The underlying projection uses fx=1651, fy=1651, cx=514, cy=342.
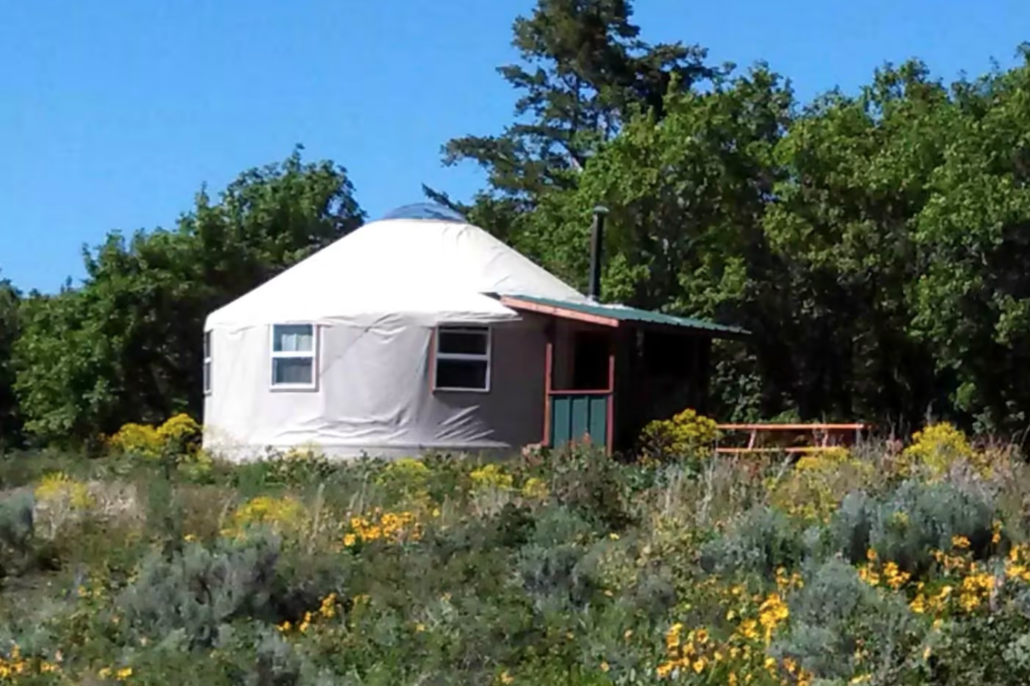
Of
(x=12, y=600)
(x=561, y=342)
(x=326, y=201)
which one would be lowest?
(x=12, y=600)

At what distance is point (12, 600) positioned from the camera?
865 centimetres

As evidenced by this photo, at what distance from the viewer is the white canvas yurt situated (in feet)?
64.5

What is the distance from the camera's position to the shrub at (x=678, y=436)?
57.3ft

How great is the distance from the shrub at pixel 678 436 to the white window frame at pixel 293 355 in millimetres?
4151

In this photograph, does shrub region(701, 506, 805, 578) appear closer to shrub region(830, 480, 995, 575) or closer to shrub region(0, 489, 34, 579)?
shrub region(830, 480, 995, 575)

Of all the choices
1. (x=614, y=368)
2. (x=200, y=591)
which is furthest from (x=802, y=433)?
(x=200, y=591)

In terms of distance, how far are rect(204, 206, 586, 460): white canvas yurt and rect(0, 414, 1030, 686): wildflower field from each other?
6.94m

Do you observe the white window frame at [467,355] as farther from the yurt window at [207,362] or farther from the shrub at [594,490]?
the shrub at [594,490]

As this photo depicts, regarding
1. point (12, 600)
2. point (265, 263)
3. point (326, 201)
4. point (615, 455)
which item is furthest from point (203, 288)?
point (12, 600)

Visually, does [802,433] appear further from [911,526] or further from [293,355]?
[911,526]

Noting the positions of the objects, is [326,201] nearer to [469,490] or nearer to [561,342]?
[561,342]

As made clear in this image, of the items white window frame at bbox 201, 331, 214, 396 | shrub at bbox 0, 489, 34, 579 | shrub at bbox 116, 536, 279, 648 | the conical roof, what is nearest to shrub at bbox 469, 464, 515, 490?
shrub at bbox 0, 489, 34, 579

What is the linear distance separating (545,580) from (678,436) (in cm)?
1003

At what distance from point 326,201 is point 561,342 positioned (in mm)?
13132
